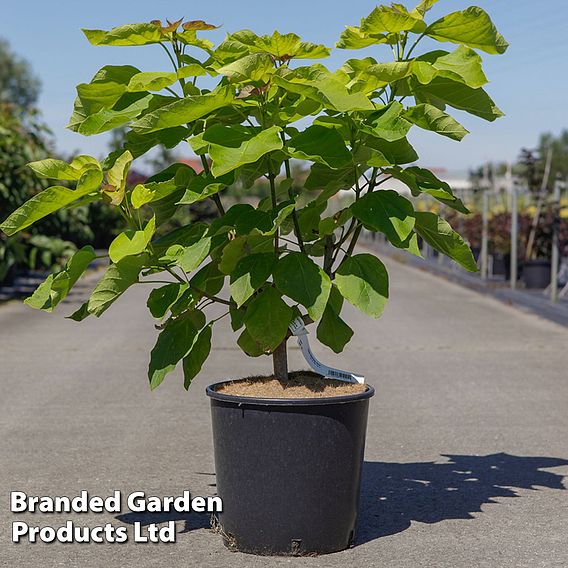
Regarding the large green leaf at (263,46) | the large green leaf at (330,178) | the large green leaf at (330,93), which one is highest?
the large green leaf at (263,46)

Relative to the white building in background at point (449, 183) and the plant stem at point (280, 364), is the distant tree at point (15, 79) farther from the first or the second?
the plant stem at point (280, 364)

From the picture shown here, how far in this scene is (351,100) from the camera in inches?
179

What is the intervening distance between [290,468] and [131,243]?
1155mm

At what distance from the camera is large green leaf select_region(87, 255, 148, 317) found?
468cm

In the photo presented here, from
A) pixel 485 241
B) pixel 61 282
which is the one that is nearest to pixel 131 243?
pixel 61 282

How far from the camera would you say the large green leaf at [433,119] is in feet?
15.7

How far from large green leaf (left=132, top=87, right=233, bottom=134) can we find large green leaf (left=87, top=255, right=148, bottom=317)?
54cm

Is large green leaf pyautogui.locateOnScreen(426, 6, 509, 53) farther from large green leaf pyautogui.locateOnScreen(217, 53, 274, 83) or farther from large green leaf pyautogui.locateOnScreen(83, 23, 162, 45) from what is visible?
large green leaf pyautogui.locateOnScreen(83, 23, 162, 45)

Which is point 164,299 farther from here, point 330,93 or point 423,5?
point 423,5

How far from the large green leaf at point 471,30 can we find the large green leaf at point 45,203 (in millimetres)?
1604

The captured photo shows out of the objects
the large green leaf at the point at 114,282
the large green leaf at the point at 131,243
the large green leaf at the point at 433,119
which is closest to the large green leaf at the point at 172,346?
the large green leaf at the point at 114,282

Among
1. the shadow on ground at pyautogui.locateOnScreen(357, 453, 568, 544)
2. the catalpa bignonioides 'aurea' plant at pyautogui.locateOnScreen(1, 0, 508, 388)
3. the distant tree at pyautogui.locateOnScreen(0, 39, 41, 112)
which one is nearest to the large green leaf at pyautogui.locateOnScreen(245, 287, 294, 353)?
the catalpa bignonioides 'aurea' plant at pyautogui.locateOnScreen(1, 0, 508, 388)

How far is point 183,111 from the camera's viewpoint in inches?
182

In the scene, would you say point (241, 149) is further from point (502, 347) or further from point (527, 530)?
point (502, 347)
